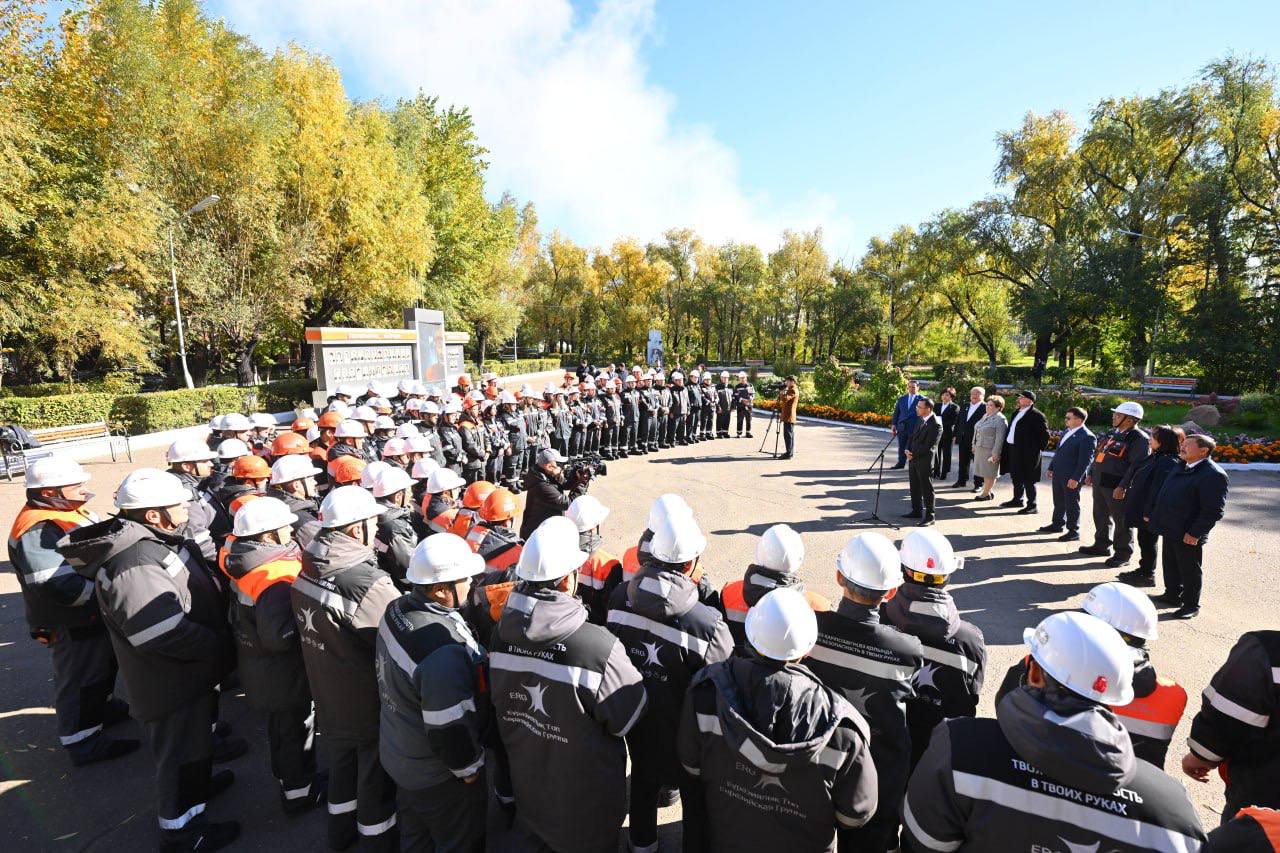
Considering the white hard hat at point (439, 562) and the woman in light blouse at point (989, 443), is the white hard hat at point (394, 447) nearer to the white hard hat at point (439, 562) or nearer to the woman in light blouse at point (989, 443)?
the white hard hat at point (439, 562)

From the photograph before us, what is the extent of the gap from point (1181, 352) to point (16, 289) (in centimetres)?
3639

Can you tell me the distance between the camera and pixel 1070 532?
26.0 ft

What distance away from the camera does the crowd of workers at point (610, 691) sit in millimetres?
1779

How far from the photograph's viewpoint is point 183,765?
3158 millimetres

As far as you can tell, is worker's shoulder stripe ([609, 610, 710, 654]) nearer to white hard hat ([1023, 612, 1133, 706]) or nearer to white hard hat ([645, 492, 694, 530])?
white hard hat ([645, 492, 694, 530])

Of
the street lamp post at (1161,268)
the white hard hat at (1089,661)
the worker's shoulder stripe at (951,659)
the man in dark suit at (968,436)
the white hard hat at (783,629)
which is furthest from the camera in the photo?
the street lamp post at (1161,268)

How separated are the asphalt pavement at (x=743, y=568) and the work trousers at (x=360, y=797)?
30 centimetres

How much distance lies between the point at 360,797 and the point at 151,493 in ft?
6.98

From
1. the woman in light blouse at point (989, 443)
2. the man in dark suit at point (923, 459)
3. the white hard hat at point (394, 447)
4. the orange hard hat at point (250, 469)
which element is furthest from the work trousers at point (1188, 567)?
the orange hard hat at point (250, 469)

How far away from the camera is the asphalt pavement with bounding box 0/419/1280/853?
11.2 feet

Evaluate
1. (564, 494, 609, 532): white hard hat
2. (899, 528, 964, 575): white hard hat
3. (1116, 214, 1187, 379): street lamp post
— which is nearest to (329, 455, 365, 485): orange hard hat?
(564, 494, 609, 532): white hard hat

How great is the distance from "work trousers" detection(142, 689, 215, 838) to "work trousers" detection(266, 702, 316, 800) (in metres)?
0.33

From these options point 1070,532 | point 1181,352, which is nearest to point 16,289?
point 1070,532

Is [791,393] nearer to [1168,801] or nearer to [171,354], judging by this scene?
[1168,801]
